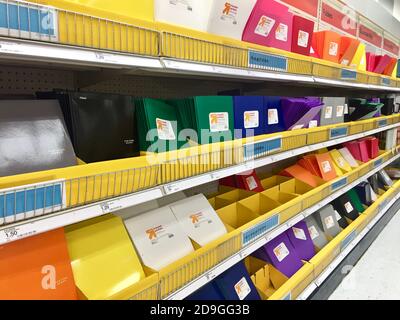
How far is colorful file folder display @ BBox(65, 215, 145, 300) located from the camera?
36.6 inches

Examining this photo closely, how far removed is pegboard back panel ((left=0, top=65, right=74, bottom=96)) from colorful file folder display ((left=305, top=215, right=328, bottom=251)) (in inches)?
74.9

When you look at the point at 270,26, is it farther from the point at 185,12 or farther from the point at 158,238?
the point at 158,238

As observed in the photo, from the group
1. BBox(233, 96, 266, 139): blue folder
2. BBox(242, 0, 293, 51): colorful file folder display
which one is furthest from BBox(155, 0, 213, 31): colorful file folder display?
BBox(233, 96, 266, 139): blue folder

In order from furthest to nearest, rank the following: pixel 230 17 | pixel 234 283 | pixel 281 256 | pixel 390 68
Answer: pixel 390 68
pixel 281 256
pixel 234 283
pixel 230 17

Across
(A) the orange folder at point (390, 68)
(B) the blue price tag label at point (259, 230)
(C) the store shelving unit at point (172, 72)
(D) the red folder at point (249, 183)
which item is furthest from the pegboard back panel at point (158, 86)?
(A) the orange folder at point (390, 68)

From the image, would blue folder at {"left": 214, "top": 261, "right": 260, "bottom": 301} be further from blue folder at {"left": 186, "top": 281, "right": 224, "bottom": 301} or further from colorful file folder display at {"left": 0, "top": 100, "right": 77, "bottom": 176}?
colorful file folder display at {"left": 0, "top": 100, "right": 77, "bottom": 176}

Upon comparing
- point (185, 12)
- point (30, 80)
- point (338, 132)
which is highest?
point (185, 12)

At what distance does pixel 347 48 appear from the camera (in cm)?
223

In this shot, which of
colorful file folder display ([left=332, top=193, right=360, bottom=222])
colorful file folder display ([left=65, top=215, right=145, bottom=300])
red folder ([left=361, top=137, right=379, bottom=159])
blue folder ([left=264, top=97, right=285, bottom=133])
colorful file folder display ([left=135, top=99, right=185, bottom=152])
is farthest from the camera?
red folder ([left=361, top=137, right=379, bottom=159])

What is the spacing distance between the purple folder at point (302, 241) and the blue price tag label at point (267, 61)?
114cm

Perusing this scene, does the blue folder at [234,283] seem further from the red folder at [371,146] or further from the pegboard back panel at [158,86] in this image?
the red folder at [371,146]

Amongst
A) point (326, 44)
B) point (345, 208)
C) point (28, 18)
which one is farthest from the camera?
point (345, 208)

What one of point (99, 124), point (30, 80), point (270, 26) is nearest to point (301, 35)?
point (270, 26)

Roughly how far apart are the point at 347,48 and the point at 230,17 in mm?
1451
